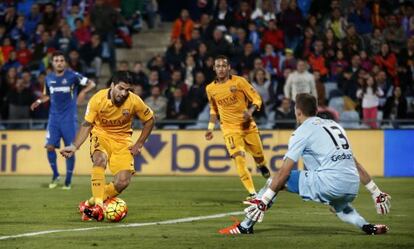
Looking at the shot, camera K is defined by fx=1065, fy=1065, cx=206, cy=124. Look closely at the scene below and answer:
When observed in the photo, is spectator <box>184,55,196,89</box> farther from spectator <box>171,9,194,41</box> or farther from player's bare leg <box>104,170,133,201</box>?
player's bare leg <box>104,170,133,201</box>

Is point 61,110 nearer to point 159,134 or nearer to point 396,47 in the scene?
point 159,134

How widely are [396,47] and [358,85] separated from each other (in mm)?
1744

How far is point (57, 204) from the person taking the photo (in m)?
15.8

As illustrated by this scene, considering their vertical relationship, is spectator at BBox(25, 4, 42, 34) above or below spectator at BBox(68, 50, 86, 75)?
above

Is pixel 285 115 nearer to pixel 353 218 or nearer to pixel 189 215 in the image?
pixel 189 215

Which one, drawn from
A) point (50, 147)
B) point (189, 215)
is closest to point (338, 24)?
point (50, 147)

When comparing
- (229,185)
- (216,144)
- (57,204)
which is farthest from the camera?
(216,144)

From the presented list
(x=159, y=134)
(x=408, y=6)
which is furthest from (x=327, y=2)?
(x=159, y=134)

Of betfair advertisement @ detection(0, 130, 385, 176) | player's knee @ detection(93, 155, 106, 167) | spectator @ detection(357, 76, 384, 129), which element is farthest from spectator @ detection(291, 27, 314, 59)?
player's knee @ detection(93, 155, 106, 167)

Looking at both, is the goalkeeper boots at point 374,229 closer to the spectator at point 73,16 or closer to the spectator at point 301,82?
the spectator at point 301,82

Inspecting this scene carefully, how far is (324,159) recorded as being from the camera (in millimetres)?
10703

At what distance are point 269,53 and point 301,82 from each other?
8.32ft

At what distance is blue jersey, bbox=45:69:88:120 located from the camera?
1936cm

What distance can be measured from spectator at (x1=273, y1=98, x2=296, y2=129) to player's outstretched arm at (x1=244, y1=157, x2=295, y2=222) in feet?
45.6
